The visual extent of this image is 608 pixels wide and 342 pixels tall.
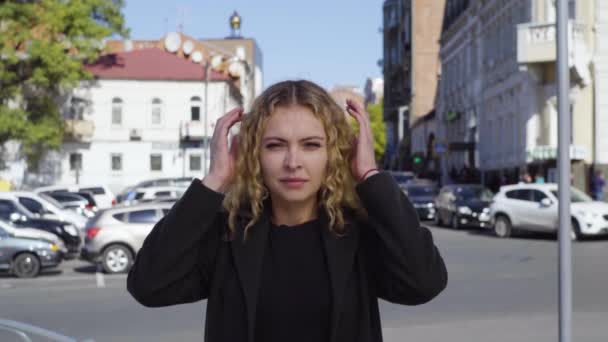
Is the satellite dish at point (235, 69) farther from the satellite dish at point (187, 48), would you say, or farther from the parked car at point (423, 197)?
the parked car at point (423, 197)

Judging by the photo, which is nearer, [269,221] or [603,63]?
[269,221]

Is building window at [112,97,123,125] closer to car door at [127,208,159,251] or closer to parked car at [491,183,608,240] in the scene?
parked car at [491,183,608,240]

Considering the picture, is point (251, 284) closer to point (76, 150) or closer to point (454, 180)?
point (454, 180)

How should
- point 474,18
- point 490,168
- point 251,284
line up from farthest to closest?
1. point 474,18
2. point 490,168
3. point 251,284

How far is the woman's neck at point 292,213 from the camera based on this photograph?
2.98 metres

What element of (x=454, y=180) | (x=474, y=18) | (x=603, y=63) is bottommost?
(x=454, y=180)

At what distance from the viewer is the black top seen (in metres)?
2.82

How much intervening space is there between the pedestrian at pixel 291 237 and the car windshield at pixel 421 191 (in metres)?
39.9

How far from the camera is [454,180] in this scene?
5678cm

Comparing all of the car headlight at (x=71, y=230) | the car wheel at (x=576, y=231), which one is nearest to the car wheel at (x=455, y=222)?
the car wheel at (x=576, y=231)

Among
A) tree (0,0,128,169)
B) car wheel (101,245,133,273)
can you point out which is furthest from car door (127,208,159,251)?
tree (0,0,128,169)

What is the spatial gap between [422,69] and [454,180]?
104 ft

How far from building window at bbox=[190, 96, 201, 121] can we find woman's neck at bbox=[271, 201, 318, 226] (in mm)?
62771

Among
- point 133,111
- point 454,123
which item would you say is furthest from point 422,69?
point 133,111
